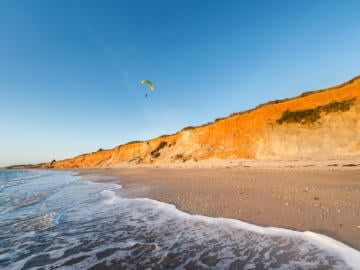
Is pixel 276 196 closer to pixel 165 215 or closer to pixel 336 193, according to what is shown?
pixel 336 193

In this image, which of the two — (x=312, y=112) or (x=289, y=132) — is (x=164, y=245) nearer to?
(x=289, y=132)

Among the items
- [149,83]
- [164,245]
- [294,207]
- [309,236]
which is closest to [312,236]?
[309,236]

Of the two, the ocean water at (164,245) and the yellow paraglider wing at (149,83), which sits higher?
the yellow paraglider wing at (149,83)

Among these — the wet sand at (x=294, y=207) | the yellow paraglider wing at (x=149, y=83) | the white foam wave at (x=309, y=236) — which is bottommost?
the white foam wave at (x=309, y=236)

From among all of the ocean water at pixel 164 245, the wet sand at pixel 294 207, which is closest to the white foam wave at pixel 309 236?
the ocean water at pixel 164 245

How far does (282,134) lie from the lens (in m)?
22.3

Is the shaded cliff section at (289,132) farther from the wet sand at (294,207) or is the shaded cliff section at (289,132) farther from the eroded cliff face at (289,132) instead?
the wet sand at (294,207)

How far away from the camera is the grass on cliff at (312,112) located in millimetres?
18953

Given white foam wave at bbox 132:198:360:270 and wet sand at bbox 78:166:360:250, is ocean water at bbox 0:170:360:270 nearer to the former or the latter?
white foam wave at bbox 132:198:360:270

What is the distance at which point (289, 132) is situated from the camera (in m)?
21.8

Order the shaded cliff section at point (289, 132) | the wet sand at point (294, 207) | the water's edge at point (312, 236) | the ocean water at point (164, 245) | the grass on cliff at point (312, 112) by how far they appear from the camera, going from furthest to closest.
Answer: the grass on cliff at point (312, 112)
the shaded cliff section at point (289, 132)
the wet sand at point (294, 207)
the ocean water at point (164, 245)
the water's edge at point (312, 236)

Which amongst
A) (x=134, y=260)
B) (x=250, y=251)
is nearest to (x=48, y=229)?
(x=134, y=260)

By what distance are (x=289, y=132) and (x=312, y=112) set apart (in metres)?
2.69

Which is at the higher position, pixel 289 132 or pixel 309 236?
pixel 289 132
